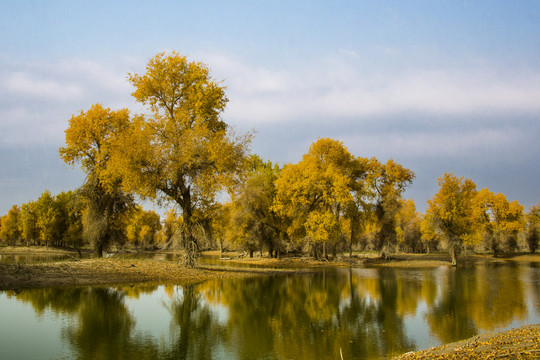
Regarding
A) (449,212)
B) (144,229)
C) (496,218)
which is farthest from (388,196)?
(144,229)

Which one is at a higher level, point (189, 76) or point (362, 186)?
point (189, 76)

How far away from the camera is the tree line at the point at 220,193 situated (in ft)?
99.7

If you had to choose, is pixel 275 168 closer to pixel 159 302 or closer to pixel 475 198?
pixel 475 198

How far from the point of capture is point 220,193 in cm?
3147

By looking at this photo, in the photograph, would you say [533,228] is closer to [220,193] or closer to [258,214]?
[258,214]

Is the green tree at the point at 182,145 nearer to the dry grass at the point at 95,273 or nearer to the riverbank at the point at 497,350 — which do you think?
the dry grass at the point at 95,273

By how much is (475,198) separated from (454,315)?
66.1 m

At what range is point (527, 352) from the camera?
9758 millimetres

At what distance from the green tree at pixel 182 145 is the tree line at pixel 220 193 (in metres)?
0.08

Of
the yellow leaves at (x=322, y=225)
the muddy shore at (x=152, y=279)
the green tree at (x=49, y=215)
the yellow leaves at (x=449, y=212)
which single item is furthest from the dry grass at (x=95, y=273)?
the green tree at (x=49, y=215)

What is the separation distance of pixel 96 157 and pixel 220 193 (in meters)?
13.0

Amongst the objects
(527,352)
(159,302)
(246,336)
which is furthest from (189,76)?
(527,352)

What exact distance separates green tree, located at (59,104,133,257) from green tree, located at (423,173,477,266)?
43.1 meters

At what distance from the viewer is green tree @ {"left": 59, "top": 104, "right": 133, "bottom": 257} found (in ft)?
120
